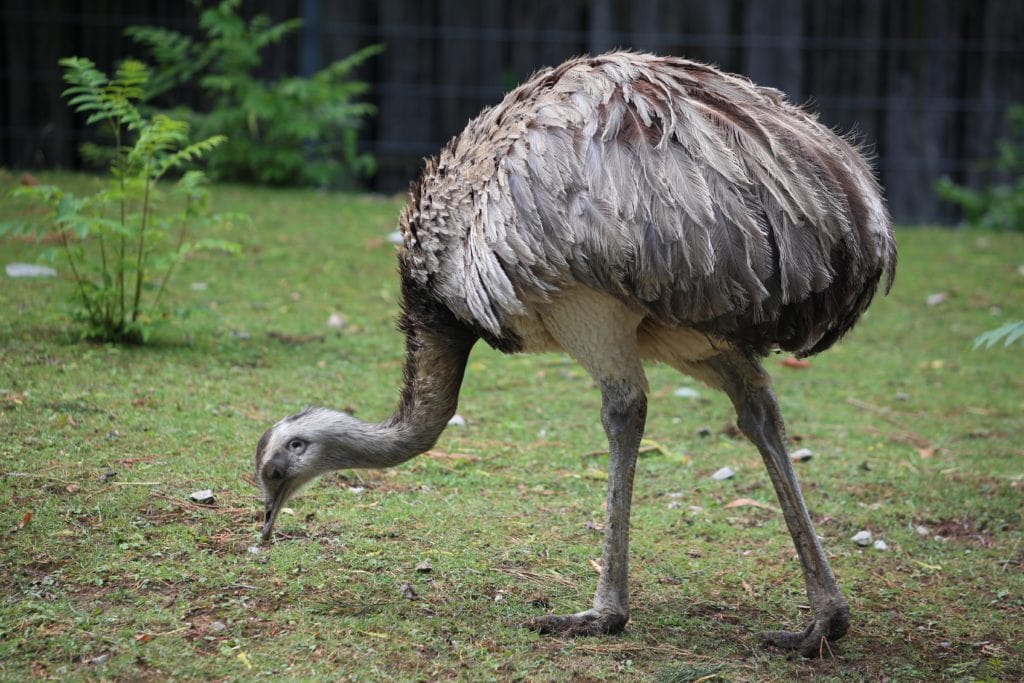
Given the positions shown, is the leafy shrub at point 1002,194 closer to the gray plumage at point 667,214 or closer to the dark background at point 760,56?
the dark background at point 760,56

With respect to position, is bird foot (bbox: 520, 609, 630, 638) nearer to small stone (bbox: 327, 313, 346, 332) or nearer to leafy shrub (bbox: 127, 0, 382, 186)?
small stone (bbox: 327, 313, 346, 332)

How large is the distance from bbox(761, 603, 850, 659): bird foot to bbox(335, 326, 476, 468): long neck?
157 centimetres

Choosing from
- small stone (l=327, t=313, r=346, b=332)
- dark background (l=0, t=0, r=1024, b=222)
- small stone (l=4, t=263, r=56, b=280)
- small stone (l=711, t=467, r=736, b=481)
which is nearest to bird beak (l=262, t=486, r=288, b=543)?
small stone (l=711, t=467, r=736, b=481)

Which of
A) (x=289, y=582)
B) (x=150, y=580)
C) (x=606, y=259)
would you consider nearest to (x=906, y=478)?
(x=606, y=259)

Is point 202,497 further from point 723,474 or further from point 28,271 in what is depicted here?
point 28,271

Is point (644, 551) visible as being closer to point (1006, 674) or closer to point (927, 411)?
point (1006, 674)

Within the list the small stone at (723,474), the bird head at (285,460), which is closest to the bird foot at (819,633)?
the small stone at (723,474)

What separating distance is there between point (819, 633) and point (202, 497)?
258cm

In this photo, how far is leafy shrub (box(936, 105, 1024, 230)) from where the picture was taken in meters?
12.6

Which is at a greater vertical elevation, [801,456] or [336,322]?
[336,322]

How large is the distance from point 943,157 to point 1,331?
10.0 m

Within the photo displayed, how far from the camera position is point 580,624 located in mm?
4676

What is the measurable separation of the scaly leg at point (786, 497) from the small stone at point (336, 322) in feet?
12.4

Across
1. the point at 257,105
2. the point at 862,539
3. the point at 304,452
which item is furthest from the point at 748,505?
the point at 257,105
